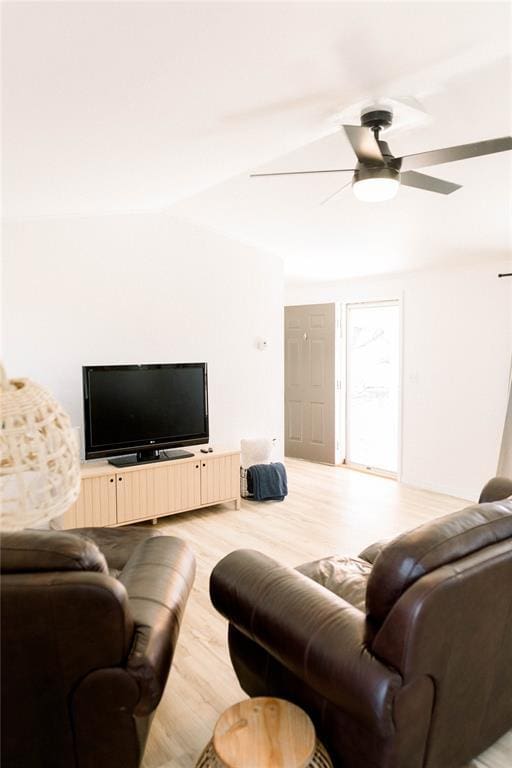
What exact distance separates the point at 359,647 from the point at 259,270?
14.3 feet

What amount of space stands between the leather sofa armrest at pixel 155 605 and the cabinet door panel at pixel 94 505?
65.1 inches

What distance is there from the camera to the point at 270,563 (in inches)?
75.5

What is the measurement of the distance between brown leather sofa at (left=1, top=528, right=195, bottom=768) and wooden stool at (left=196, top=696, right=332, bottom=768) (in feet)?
0.71

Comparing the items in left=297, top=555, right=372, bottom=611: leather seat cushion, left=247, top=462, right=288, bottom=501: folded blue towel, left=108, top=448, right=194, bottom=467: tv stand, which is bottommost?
left=247, top=462, right=288, bottom=501: folded blue towel

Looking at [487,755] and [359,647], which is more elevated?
[359,647]

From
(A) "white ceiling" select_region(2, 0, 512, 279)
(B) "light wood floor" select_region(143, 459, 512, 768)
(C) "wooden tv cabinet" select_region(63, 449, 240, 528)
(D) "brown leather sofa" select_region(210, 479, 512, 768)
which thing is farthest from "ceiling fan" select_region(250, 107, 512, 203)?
(C) "wooden tv cabinet" select_region(63, 449, 240, 528)

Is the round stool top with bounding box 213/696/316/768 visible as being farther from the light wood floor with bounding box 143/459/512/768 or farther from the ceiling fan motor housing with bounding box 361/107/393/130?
the ceiling fan motor housing with bounding box 361/107/393/130

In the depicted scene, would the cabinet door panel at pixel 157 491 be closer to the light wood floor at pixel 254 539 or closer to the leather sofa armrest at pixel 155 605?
the light wood floor at pixel 254 539

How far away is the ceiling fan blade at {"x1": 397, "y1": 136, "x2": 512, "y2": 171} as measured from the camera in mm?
1947

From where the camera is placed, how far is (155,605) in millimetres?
1677

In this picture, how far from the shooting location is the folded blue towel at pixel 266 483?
4992 mm

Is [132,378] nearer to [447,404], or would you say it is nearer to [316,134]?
[316,134]

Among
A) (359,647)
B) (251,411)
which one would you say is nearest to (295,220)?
(251,411)

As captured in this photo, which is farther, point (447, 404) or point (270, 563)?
point (447, 404)
